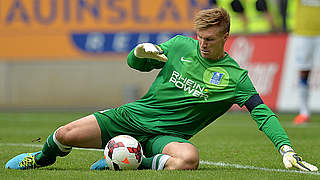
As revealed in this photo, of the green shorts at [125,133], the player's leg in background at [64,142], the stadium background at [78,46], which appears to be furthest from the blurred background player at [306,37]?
the player's leg in background at [64,142]

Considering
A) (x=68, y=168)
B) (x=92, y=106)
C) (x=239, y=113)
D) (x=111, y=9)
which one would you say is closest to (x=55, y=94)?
(x=92, y=106)

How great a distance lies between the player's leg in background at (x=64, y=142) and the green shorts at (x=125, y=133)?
0.05 metres

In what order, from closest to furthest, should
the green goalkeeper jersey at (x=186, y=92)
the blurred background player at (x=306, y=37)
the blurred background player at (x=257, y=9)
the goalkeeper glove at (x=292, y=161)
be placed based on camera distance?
the goalkeeper glove at (x=292, y=161)
the green goalkeeper jersey at (x=186, y=92)
the blurred background player at (x=306, y=37)
the blurred background player at (x=257, y=9)

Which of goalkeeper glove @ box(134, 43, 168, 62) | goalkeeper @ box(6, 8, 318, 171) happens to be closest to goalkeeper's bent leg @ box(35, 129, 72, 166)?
goalkeeper @ box(6, 8, 318, 171)

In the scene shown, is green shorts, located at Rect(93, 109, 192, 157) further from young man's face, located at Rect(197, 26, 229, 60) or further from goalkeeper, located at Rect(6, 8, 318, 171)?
young man's face, located at Rect(197, 26, 229, 60)

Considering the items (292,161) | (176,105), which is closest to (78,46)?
(176,105)

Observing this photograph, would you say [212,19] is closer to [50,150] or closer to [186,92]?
[186,92]

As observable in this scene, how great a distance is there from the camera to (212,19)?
5430mm

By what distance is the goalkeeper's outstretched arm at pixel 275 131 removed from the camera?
521 centimetres

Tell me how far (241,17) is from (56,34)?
4.91 metres

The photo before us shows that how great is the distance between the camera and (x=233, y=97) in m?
5.64

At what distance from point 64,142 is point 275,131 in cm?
174

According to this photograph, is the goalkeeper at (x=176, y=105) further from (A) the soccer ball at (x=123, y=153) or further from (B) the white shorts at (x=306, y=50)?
(B) the white shorts at (x=306, y=50)

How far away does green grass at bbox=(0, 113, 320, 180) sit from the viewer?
17.1 ft
